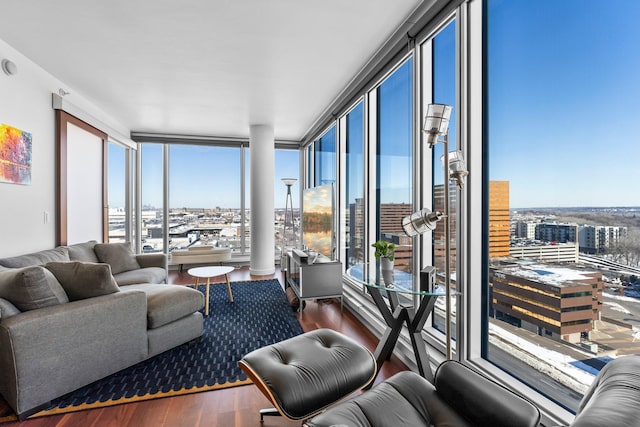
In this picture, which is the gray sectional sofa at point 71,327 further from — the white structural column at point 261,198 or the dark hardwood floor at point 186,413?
the white structural column at point 261,198

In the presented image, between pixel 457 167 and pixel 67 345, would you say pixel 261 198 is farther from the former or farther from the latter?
pixel 457 167

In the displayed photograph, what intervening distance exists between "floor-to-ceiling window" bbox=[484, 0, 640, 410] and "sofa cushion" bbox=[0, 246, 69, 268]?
3757 millimetres

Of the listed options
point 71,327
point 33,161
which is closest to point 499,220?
point 71,327

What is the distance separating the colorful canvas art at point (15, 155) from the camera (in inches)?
114

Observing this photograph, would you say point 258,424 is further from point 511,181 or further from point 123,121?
point 123,121

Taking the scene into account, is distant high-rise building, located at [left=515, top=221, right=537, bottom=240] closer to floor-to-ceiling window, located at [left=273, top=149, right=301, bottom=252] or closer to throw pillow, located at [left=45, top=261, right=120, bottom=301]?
throw pillow, located at [left=45, top=261, right=120, bottom=301]

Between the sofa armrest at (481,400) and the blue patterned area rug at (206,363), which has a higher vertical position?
the sofa armrest at (481,400)

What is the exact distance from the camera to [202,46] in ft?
9.58

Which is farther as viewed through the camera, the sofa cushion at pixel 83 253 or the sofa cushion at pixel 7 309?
the sofa cushion at pixel 83 253

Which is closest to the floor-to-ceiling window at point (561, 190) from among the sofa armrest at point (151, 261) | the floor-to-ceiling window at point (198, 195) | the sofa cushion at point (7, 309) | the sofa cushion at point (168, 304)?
the sofa cushion at point (168, 304)

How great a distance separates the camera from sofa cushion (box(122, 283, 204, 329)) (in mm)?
2564

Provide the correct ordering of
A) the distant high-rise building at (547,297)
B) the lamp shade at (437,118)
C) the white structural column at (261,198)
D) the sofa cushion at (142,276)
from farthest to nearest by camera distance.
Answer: the white structural column at (261,198) < the sofa cushion at (142,276) < the lamp shade at (437,118) < the distant high-rise building at (547,297)

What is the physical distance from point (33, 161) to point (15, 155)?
286mm

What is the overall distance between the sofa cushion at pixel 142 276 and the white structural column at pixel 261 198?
1.85m
